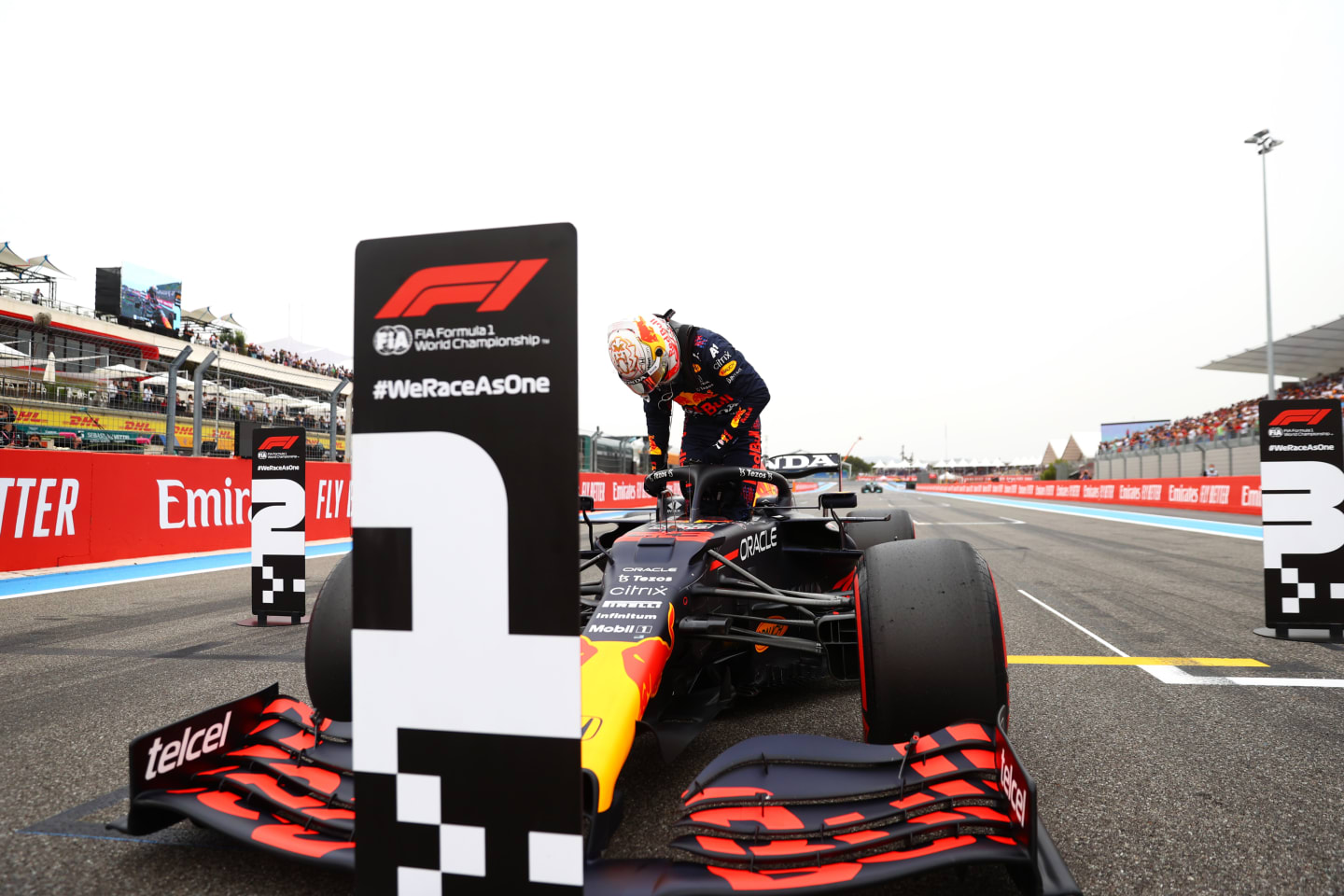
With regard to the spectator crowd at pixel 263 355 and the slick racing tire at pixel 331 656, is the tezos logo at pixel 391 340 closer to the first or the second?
the slick racing tire at pixel 331 656

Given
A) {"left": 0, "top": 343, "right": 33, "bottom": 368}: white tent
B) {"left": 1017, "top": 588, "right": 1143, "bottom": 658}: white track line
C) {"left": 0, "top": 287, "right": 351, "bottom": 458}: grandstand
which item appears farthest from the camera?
Answer: {"left": 0, "top": 343, "right": 33, "bottom": 368}: white tent

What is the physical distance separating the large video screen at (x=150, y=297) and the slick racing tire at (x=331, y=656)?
4150 cm

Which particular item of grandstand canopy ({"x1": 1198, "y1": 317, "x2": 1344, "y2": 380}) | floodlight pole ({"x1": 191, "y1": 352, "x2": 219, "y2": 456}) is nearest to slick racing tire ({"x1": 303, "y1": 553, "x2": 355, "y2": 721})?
floodlight pole ({"x1": 191, "y1": 352, "x2": 219, "y2": 456})

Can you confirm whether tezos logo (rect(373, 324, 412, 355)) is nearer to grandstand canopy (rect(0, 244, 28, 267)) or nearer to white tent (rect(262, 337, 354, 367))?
grandstand canopy (rect(0, 244, 28, 267))

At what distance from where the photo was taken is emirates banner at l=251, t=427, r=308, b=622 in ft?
18.0

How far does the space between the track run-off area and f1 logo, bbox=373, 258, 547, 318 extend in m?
0.68

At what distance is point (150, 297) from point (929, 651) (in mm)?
44760

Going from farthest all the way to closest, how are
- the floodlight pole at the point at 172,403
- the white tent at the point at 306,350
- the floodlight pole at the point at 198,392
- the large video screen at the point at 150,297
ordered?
→ 1. the white tent at the point at 306,350
2. the large video screen at the point at 150,297
3. the floodlight pole at the point at 198,392
4. the floodlight pole at the point at 172,403

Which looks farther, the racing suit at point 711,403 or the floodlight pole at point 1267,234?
the floodlight pole at point 1267,234

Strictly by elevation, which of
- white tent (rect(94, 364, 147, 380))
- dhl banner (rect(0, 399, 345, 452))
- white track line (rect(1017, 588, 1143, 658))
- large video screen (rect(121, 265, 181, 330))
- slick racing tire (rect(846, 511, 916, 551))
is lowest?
white track line (rect(1017, 588, 1143, 658))

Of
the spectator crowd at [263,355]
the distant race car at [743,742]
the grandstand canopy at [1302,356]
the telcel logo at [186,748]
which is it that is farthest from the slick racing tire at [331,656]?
the grandstand canopy at [1302,356]

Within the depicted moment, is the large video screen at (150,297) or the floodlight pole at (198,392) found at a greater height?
the large video screen at (150,297)

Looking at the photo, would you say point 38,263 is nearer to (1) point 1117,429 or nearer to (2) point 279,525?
(2) point 279,525

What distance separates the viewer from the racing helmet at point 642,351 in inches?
149
